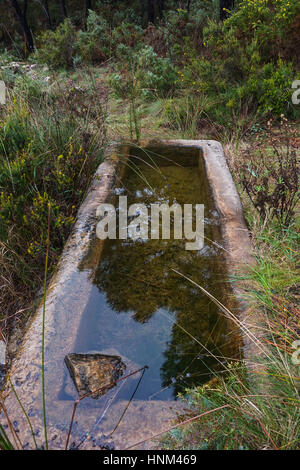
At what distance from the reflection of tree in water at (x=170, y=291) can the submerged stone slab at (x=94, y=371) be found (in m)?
0.24

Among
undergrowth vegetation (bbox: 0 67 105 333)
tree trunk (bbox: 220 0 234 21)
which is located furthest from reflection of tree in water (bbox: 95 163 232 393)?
tree trunk (bbox: 220 0 234 21)

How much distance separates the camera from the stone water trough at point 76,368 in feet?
4.22

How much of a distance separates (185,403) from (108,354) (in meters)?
0.44

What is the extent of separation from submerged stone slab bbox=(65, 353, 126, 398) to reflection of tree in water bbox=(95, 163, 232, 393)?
0.79 ft

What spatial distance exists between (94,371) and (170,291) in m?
0.72

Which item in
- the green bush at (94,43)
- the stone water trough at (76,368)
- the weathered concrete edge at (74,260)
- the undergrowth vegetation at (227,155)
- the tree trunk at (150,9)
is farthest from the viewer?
the tree trunk at (150,9)

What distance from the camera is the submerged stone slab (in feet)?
4.81

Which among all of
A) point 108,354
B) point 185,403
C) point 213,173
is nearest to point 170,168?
point 213,173

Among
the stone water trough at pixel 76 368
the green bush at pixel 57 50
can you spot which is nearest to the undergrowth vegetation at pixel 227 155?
the stone water trough at pixel 76 368

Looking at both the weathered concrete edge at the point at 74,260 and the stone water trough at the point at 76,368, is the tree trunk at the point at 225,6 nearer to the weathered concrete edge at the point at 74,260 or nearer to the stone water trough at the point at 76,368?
the weathered concrete edge at the point at 74,260

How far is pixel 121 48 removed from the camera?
6785 millimetres

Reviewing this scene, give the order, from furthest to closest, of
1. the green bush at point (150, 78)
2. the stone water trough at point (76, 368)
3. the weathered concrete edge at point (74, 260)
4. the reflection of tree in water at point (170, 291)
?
the green bush at point (150, 78), the reflection of tree in water at point (170, 291), the weathered concrete edge at point (74, 260), the stone water trough at point (76, 368)

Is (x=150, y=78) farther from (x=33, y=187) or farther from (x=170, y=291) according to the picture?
(x=170, y=291)

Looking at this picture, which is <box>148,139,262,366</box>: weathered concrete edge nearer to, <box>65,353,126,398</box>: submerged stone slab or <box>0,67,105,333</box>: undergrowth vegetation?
<box>65,353,126,398</box>: submerged stone slab
